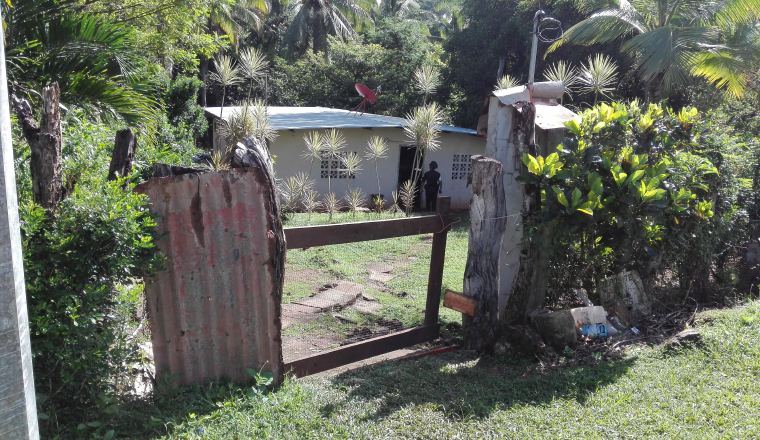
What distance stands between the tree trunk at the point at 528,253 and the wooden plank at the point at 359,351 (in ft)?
2.46

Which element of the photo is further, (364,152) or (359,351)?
(364,152)

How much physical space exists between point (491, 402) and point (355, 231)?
160 cm

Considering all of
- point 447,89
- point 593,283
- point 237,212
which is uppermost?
point 447,89

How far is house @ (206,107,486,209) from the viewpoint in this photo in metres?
17.7

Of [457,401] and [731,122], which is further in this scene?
[731,122]

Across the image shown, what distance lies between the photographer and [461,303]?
546 centimetres

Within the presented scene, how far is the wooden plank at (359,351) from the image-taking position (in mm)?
4754

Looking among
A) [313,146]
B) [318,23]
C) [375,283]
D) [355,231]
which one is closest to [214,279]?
[355,231]

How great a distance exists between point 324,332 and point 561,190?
8.81 feet

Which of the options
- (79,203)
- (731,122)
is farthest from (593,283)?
(731,122)

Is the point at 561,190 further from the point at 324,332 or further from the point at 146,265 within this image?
the point at 146,265

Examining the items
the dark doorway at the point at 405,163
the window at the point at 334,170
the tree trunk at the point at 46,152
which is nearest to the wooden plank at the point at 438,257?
the tree trunk at the point at 46,152

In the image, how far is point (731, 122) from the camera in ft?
43.2

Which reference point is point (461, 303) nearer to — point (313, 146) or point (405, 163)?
point (313, 146)
